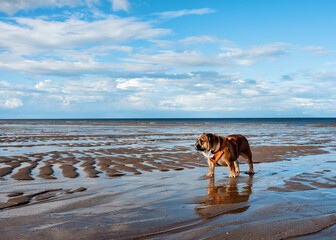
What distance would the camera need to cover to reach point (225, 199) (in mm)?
5297

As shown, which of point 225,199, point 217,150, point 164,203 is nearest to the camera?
point 164,203

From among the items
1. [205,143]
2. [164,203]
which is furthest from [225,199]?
[205,143]

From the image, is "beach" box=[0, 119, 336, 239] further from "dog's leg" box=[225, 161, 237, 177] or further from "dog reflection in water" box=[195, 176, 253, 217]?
"dog's leg" box=[225, 161, 237, 177]

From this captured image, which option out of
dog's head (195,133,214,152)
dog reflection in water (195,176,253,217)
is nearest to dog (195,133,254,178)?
dog's head (195,133,214,152)

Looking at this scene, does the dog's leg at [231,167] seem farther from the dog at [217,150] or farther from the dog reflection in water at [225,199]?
the dog reflection in water at [225,199]

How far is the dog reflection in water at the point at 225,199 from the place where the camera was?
4.56m

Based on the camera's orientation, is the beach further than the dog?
No

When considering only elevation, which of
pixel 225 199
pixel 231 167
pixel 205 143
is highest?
pixel 205 143

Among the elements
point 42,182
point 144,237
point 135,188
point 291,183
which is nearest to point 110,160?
point 42,182

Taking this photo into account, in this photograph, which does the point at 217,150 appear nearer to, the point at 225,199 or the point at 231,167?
the point at 231,167

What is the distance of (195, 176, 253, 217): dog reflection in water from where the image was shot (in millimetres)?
4561

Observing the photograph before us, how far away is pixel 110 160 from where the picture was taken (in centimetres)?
1061

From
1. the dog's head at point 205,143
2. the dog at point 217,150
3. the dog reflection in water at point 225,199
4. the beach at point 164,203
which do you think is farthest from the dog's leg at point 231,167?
the dog's head at point 205,143

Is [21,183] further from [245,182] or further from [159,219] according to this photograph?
[245,182]
